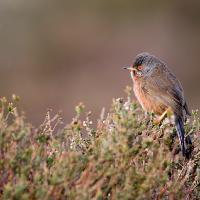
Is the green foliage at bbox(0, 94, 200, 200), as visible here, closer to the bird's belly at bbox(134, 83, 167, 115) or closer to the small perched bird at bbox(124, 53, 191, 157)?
the small perched bird at bbox(124, 53, 191, 157)

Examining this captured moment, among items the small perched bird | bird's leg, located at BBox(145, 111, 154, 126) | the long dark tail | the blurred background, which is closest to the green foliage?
the long dark tail

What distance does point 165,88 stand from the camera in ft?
26.0

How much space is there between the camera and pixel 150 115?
667 centimetres

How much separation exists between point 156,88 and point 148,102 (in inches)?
7.0

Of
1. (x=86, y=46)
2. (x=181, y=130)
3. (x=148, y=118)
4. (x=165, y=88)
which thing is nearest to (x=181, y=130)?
(x=181, y=130)

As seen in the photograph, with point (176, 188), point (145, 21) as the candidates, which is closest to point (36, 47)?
point (145, 21)

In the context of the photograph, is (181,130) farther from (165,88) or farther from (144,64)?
(144,64)

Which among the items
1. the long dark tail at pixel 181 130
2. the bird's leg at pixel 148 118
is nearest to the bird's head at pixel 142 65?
the long dark tail at pixel 181 130

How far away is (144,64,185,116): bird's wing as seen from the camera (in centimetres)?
770

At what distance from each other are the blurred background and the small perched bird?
31.3 feet

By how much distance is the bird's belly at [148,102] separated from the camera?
779 cm

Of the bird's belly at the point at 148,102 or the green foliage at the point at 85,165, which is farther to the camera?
the bird's belly at the point at 148,102

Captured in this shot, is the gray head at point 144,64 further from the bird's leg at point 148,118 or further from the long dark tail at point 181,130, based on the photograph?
the bird's leg at point 148,118

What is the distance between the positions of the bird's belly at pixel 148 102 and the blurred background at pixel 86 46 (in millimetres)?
9553
